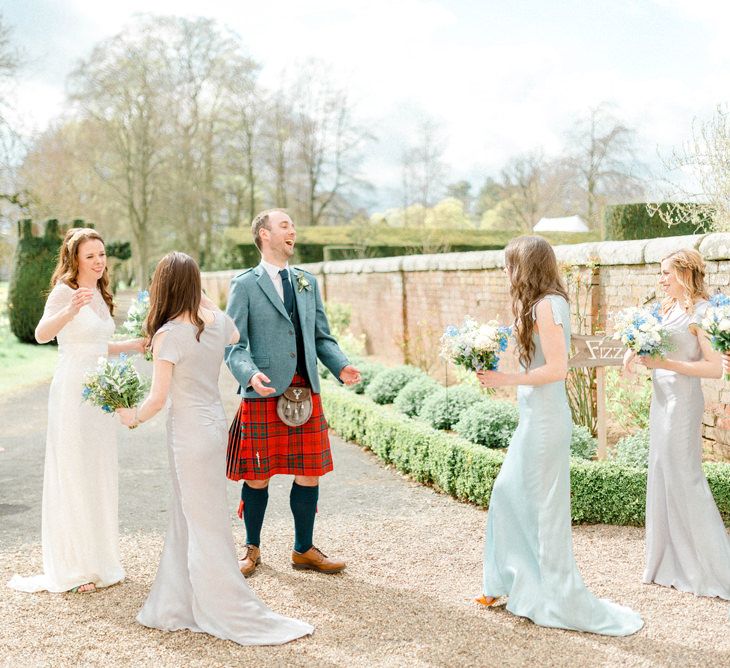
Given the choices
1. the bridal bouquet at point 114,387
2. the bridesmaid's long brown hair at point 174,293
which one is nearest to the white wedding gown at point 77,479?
the bridal bouquet at point 114,387

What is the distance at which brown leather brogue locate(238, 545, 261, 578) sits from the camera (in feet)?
14.9

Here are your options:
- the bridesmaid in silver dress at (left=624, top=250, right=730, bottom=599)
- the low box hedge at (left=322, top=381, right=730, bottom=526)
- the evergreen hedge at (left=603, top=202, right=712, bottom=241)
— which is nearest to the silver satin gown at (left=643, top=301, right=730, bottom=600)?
the bridesmaid in silver dress at (left=624, top=250, right=730, bottom=599)

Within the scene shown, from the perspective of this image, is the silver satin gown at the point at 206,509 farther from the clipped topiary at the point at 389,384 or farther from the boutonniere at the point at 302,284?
the clipped topiary at the point at 389,384

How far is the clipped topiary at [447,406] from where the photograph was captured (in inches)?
318

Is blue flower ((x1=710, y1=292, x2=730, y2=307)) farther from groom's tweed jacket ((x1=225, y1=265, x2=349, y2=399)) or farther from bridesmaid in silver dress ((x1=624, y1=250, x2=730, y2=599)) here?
groom's tweed jacket ((x1=225, y1=265, x2=349, y2=399))

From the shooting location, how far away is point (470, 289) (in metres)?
11.2

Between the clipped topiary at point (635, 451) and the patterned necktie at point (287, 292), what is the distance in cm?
307

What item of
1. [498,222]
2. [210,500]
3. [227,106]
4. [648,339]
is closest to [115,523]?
[210,500]

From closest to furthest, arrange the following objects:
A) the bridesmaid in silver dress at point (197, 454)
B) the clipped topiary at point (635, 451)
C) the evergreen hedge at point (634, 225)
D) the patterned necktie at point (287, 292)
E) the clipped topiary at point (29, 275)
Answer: the bridesmaid in silver dress at point (197, 454), the patterned necktie at point (287, 292), the clipped topiary at point (635, 451), the evergreen hedge at point (634, 225), the clipped topiary at point (29, 275)

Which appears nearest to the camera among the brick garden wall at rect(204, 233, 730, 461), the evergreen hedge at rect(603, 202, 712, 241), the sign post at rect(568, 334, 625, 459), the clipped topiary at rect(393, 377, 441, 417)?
the sign post at rect(568, 334, 625, 459)

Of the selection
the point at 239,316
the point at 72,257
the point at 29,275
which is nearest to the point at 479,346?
the point at 239,316

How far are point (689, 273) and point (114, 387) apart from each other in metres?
3.08

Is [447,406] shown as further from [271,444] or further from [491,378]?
[491,378]

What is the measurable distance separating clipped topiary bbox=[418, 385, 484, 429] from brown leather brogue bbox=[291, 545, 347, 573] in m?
3.45
